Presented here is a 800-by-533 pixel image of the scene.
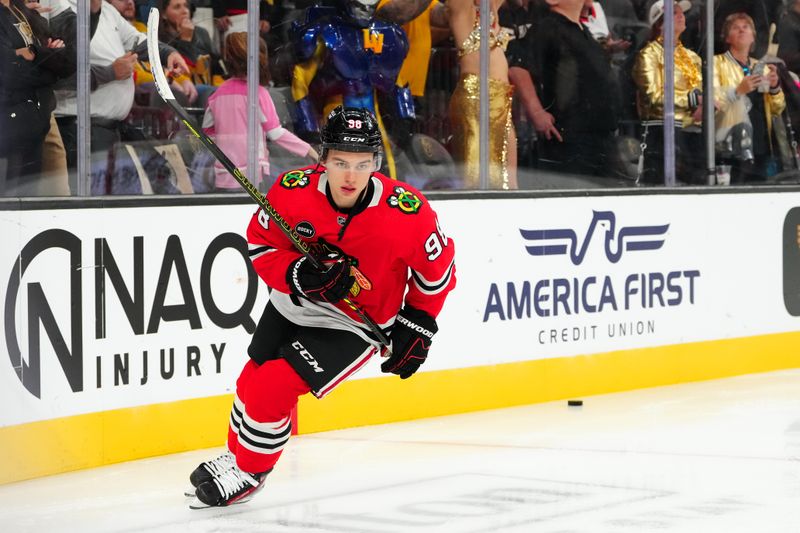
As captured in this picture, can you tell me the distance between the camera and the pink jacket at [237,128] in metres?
5.40

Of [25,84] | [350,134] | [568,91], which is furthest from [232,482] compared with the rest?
[568,91]

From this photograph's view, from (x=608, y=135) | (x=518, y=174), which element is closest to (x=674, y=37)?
(x=608, y=135)

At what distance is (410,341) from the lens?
392 centimetres

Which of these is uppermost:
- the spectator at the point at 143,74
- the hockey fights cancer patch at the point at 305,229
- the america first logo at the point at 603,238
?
the spectator at the point at 143,74

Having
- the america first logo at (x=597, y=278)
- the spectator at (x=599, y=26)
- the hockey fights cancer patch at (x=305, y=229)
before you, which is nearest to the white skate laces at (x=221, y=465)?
the hockey fights cancer patch at (x=305, y=229)

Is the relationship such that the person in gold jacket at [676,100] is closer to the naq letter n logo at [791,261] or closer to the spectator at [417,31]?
the naq letter n logo at [791,261]

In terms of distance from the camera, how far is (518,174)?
6438mm

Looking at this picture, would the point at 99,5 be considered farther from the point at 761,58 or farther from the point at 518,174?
the point at 761,58

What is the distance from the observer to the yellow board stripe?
15.4ft

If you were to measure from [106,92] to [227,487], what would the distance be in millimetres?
1620

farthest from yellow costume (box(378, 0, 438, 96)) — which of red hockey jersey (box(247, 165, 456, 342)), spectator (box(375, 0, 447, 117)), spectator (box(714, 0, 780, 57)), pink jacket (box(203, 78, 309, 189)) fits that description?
red hockey jersey (box(247, 165, 456, 342))

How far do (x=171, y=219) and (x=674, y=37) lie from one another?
3092 millimetres

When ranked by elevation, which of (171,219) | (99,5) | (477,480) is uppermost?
(99,5)

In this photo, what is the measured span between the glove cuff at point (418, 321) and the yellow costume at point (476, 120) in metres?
2.30
